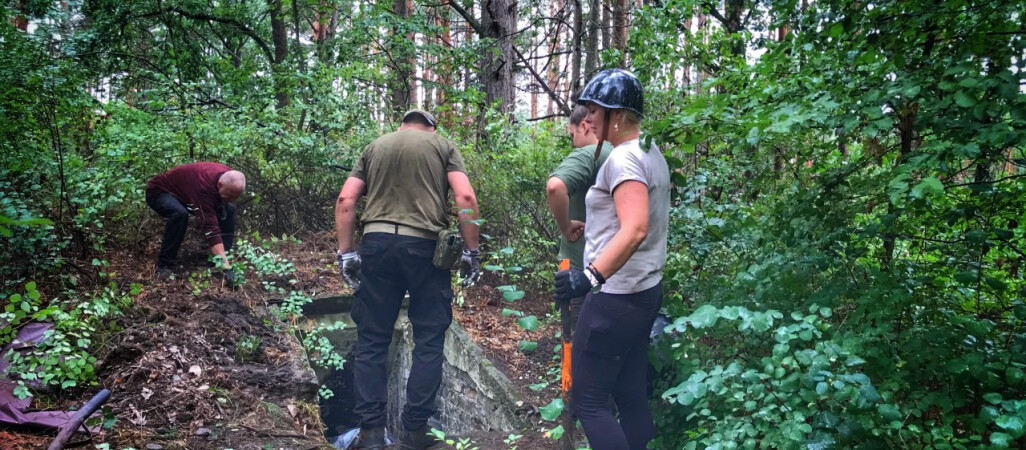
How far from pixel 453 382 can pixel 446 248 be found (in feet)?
8.48

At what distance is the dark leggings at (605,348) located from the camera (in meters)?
2.54

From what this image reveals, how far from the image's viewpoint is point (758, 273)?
2891 millimetres

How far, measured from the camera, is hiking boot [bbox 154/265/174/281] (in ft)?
19.2

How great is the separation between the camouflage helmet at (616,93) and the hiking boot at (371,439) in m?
2.56

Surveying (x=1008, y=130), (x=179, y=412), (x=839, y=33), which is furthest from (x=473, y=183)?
(x=1008, y=130)

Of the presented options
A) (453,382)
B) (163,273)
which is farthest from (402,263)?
(163,273)

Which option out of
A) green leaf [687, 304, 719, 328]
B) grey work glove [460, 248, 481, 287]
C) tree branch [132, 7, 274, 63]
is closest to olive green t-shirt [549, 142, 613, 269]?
grey work glove [460, 248, 481, 287]

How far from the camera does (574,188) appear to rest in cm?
326

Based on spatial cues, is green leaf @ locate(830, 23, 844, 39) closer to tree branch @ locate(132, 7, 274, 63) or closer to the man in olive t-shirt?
the man in olive t-shirt

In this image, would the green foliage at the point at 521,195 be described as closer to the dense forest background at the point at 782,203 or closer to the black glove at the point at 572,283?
the dense forest background at the point at 782,203

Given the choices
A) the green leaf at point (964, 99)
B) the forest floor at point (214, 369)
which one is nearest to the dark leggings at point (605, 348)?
the forest floor at point (214, 369)

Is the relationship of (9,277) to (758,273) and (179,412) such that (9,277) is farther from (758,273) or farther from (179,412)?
(758,273)

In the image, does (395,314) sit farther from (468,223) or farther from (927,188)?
(927,188)

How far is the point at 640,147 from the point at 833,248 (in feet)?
3.83
